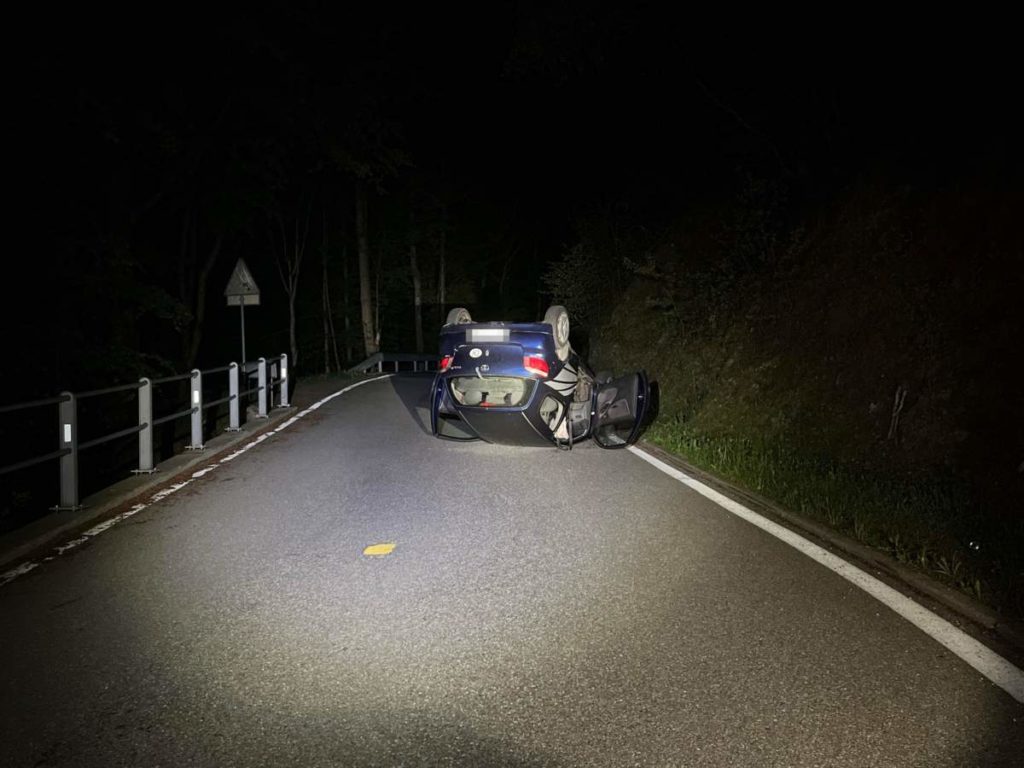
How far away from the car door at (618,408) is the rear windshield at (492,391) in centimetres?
145

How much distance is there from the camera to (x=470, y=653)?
3.95m

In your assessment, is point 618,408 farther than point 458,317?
No

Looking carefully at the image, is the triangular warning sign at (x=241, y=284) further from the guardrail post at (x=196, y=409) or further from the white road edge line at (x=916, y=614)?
the white road edge line at (x=916, y=614)

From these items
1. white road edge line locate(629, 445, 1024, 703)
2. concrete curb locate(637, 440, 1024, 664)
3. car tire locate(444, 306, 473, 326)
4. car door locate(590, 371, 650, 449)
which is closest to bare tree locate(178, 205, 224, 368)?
car tire locate(444, 306, 473, 326)

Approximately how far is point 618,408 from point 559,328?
4.84 ft

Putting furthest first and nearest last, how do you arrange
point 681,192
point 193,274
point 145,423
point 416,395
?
point 193,274 → point 681,192 → point 416,395 → point 145,423

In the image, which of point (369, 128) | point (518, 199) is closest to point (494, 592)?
point (369, 128)

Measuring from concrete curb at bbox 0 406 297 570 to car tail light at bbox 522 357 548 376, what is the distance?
4.15 meters

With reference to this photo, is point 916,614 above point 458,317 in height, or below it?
below

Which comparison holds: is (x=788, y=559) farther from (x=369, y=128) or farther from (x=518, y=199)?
(x=518, y=199)

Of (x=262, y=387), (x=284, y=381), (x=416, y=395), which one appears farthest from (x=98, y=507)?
(x=416, y=395)

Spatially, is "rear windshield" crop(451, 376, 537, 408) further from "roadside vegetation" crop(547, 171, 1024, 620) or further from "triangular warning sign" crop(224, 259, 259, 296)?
"triangular warning sign" crop(224, 259, 259, 296)

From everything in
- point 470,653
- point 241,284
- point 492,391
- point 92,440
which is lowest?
point 470,653

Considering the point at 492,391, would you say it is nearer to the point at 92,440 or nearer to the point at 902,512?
the point at 902,512
